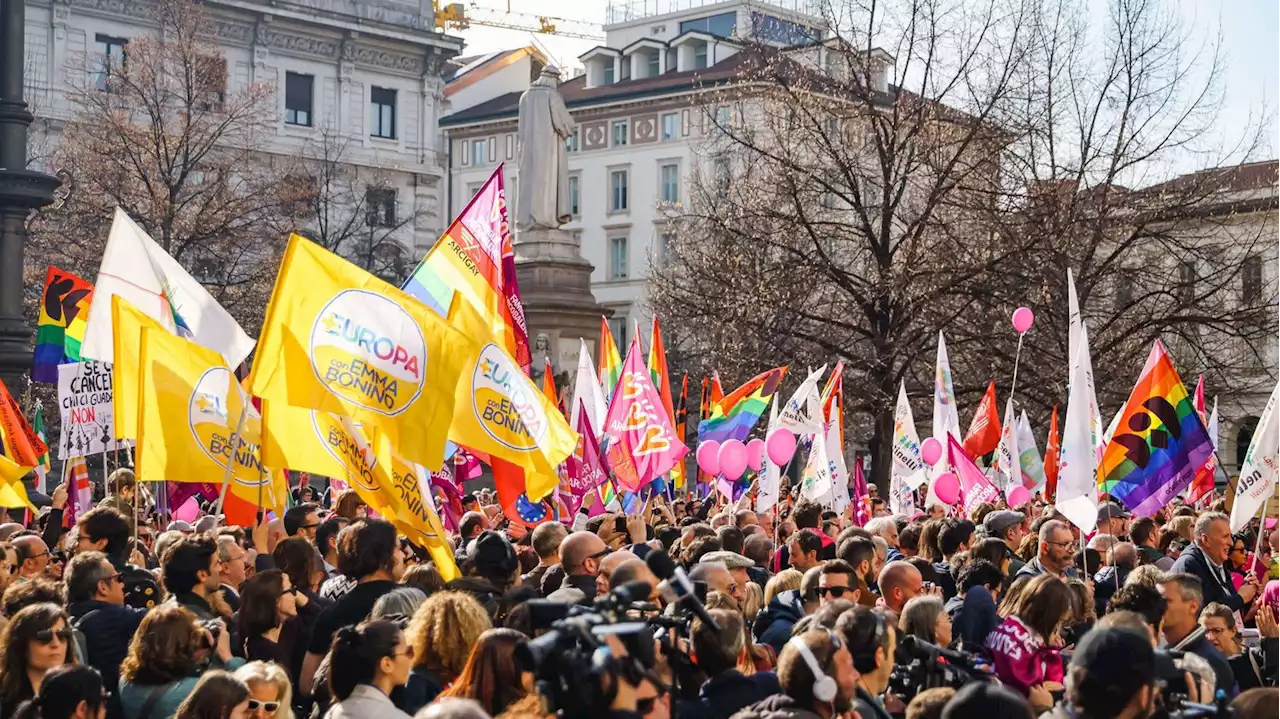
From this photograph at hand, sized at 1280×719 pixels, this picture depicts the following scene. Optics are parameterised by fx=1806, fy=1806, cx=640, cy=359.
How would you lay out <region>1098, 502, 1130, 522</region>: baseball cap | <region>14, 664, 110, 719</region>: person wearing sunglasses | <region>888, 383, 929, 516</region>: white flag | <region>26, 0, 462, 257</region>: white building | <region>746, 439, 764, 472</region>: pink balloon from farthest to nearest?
<region>26, 0, 462, 257</region>: white building < <region>888, 383, 929, 516</region>: white flag < <region>746, 439, 764, 472</region>: pink balloon < <region>1098, 502, 1130, 522</region>: baseball cap < <region>14, 664, 110, 719</region>: person wearing sunglasses

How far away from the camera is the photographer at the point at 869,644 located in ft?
21.3

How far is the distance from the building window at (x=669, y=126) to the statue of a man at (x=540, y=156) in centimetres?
4737

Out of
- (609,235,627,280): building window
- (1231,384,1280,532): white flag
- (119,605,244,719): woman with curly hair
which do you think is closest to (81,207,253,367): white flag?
(119,605,244,719): woman with curly hair

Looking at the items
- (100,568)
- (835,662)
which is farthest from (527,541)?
(835,662)

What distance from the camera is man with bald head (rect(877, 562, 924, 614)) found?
8812mm

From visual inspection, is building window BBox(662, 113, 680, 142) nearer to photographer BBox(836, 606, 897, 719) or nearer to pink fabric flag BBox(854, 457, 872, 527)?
pink fabric flag BBox(854, 457, 872, 527)

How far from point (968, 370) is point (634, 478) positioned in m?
15.3

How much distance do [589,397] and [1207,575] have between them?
358 inches

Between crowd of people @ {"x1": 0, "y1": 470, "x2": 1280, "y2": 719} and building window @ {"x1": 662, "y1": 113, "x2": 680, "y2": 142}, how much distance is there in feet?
210

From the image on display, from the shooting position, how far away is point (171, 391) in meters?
11.0

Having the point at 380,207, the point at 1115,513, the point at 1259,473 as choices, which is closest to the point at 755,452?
the point at 1115,513

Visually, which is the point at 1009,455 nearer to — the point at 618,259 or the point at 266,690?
the point at 266,690

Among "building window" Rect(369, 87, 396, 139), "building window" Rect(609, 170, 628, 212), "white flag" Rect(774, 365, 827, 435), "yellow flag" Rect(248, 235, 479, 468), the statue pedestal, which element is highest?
"building window" Rect(369, 87, 396, 139)

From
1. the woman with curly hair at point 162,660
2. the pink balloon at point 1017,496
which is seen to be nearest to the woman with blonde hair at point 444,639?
the woman with curly hair at point 162,660
